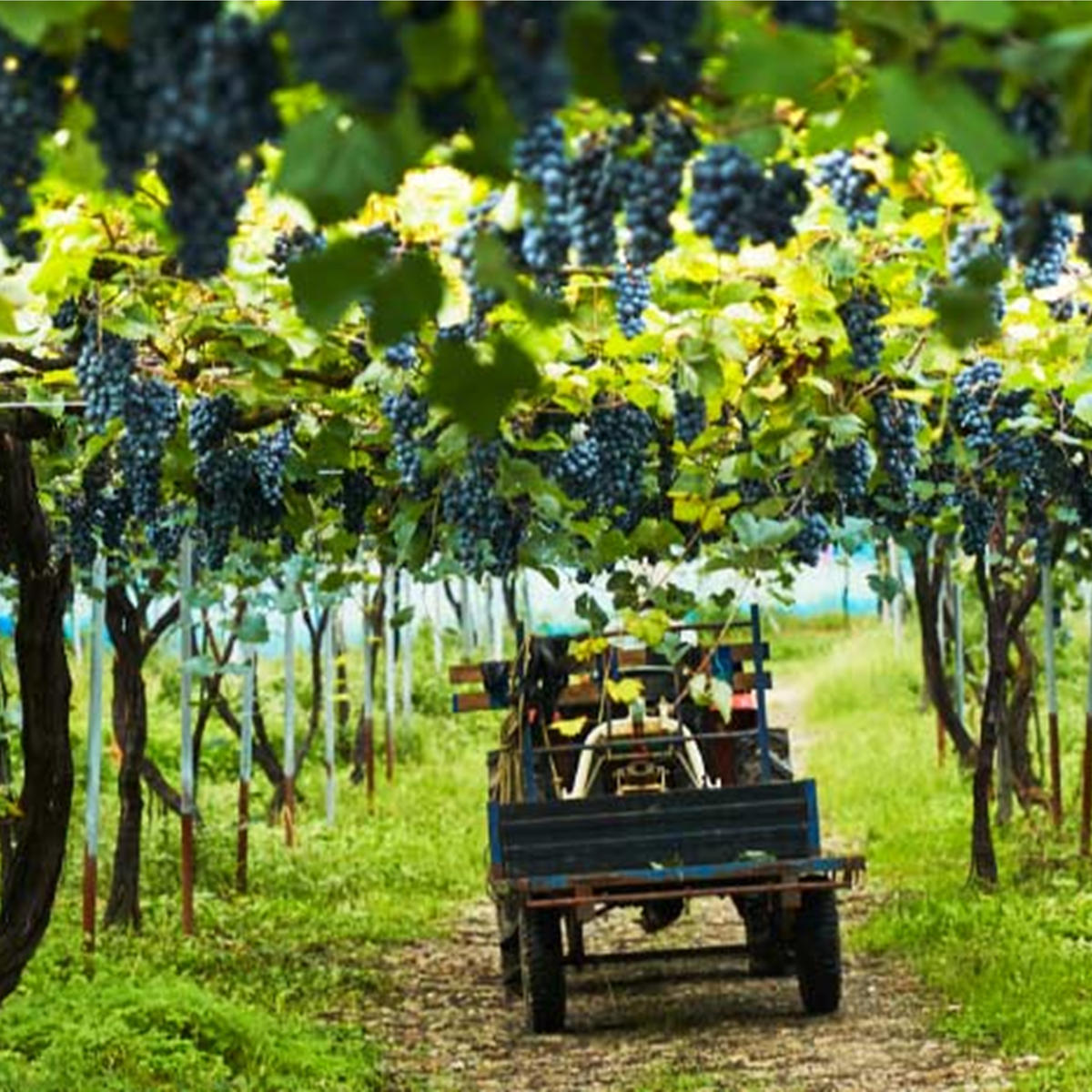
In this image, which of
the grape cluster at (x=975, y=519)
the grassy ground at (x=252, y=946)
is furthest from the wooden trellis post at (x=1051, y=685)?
the grassy ground at (x=252, y=946)

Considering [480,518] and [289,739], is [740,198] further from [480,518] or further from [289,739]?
[289,739]

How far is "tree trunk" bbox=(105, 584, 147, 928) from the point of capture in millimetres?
14375

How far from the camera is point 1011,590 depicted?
16.2 metres

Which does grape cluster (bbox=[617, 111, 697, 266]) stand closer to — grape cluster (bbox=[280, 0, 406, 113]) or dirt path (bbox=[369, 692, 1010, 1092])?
grape cluster (bbox=[280, 0, 406, 113])

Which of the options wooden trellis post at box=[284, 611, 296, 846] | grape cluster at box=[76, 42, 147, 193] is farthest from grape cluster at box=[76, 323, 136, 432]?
wooden trellis post at box=[284, 611, 296, 846]

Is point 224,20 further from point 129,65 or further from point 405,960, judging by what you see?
point 405,960

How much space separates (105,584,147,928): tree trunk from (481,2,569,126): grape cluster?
12.2 m

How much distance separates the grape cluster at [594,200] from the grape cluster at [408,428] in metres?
4.15

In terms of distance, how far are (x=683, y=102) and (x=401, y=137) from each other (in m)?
1.36

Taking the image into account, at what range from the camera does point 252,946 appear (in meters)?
14.4

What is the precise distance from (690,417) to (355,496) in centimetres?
→ 287

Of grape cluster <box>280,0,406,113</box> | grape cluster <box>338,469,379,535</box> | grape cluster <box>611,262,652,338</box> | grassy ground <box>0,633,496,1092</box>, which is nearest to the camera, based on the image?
grape cluster <box>280,0,406,113</box>

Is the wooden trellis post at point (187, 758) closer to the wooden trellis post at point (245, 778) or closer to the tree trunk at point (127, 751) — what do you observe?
the tree trunk at point (127, 751)

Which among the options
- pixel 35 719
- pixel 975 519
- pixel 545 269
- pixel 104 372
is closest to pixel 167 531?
pixel 975 519
